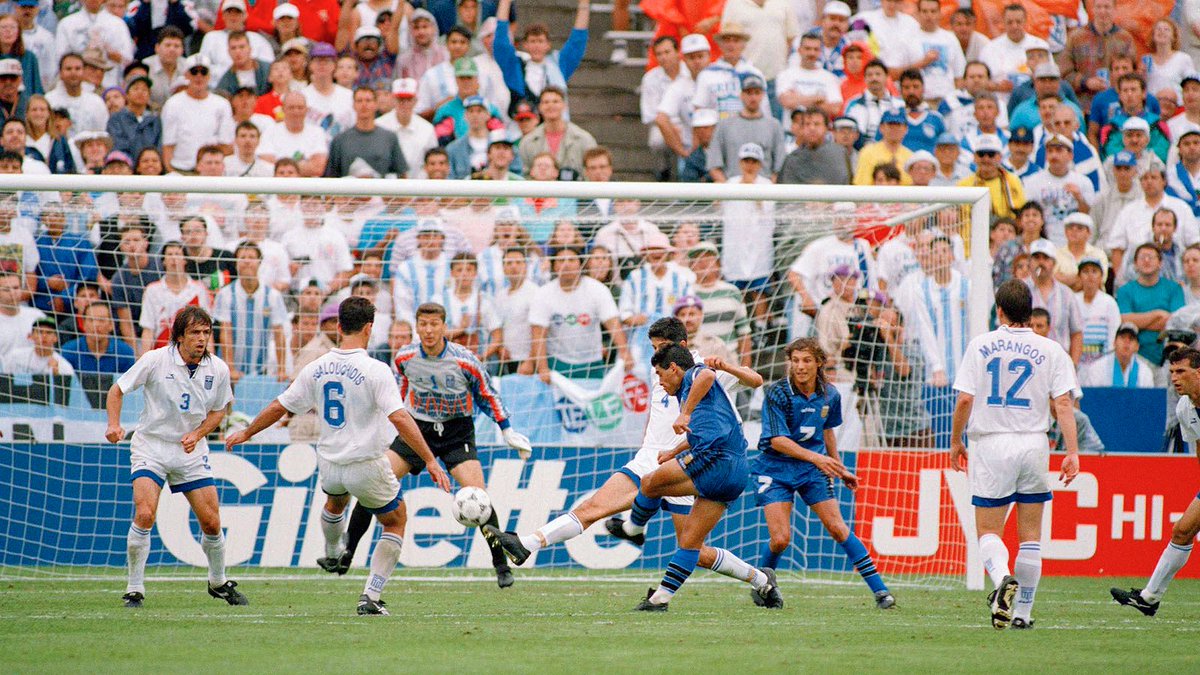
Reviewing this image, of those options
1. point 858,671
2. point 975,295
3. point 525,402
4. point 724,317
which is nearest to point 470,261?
point 525,402

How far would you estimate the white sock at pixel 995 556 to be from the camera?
8891 mm

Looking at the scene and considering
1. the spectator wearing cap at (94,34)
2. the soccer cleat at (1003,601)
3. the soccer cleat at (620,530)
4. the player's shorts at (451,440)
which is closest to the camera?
the soccer cleat at (1003,601)

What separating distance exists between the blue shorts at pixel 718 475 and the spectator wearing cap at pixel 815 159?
6906 mm

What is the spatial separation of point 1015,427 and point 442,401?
4328 millimetres

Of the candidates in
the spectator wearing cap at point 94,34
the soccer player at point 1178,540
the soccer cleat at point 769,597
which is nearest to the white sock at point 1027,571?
the soccer player at point 1178,540

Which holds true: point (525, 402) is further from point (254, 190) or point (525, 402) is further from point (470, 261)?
point (254, 190)

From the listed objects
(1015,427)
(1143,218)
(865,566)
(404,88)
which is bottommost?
(865,566)

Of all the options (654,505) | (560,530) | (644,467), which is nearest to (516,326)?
(644,467)

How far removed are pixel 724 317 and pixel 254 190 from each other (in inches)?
176

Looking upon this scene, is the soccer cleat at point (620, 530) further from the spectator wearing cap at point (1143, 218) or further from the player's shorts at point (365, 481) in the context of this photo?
the spectator wearing cap at point (1143, 218)

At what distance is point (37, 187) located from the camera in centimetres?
1133

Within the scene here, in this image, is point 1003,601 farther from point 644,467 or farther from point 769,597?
point 644,467

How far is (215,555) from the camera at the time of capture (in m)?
10.1

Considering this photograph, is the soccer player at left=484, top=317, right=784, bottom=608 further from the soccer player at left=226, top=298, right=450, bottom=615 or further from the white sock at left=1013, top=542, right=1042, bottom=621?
the white sock at left=1013, top=542, right=1042, bottom=621
